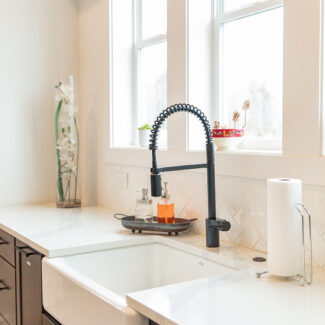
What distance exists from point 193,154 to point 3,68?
1.47 m

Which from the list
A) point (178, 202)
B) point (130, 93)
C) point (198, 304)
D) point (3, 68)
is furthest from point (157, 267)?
point (3, 68)

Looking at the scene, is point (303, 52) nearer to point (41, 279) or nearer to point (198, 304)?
point (198, 304)

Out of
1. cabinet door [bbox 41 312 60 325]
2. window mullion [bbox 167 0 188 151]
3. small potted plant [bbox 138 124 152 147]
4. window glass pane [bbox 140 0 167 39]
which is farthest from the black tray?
window glass pane [bbox 140 0 167 39]

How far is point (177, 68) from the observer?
214cm

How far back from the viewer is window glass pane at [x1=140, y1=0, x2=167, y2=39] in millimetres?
2592

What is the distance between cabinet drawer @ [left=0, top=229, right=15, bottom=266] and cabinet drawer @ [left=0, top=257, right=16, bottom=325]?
3cm

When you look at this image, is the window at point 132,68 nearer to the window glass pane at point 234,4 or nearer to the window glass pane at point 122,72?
the window glass pane at point 122,72

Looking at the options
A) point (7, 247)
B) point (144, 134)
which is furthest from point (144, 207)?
point (7, 247)

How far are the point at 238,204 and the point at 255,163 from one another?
0.66 feet

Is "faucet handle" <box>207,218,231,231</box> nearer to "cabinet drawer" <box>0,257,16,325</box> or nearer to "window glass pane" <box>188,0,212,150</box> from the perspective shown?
"window glass pane" <box>188,0,212,150</box>

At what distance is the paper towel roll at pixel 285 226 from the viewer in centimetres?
133

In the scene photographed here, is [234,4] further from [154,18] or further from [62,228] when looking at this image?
[62,228]

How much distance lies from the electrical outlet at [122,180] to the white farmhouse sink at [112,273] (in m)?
0.69

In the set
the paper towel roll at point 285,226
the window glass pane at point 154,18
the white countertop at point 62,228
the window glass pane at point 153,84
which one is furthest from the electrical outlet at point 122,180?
the paper towel roll at point 285,226
